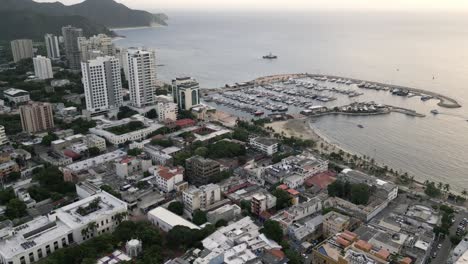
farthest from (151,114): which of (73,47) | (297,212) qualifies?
(73,47)

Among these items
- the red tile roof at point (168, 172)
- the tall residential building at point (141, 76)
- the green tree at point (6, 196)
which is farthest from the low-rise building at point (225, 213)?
the tall residential building at point (141, 76)

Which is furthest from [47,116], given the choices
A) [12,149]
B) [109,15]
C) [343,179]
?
[109,15]

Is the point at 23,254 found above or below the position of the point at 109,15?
below

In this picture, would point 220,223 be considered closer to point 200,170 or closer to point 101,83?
point 200,170

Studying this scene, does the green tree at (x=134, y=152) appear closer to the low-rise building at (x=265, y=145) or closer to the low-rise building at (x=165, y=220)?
the low-rise building at (x=165, y=220)

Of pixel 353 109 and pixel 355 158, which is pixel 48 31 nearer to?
pixel 353 109
